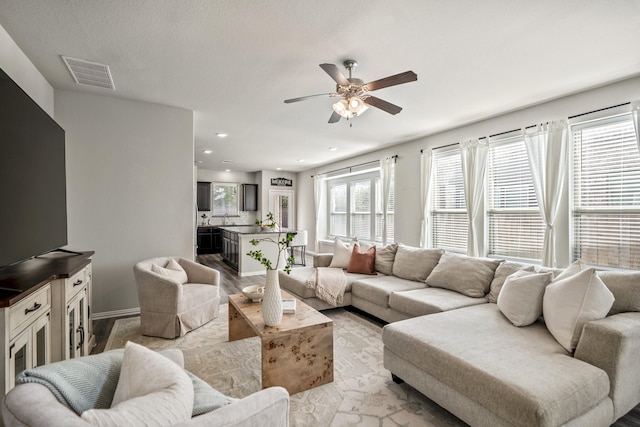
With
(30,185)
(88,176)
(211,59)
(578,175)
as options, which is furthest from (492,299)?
(88,176)

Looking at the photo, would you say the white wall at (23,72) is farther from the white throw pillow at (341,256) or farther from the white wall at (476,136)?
the white wall at (476,136)

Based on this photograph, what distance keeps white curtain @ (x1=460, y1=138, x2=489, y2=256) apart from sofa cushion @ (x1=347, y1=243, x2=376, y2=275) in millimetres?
1407

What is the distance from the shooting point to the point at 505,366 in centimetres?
169

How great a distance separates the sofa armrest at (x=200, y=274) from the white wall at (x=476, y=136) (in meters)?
3.41

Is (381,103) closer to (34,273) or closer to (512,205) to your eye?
(512,205)

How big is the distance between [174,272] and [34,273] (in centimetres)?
159

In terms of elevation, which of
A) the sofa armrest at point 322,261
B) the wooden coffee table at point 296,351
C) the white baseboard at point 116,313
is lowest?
the white baseboard at point 116,313

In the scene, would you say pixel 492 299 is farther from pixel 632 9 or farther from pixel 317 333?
pixel 632 9

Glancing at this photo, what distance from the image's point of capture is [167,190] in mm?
3881

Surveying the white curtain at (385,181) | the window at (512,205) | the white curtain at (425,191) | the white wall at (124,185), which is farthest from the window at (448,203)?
the white wall at (124,185)

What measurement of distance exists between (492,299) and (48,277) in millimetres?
3539

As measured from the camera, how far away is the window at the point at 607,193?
118 inches

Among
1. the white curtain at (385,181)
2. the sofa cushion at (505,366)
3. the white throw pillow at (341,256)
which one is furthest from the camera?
the white curtain at (385,181)

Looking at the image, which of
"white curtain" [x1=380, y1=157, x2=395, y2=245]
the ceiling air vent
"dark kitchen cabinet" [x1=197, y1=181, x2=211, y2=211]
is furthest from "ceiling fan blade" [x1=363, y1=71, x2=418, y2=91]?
"dark kitchen cabinet" [x1=197, y1=181, x2=211, y2=211]
